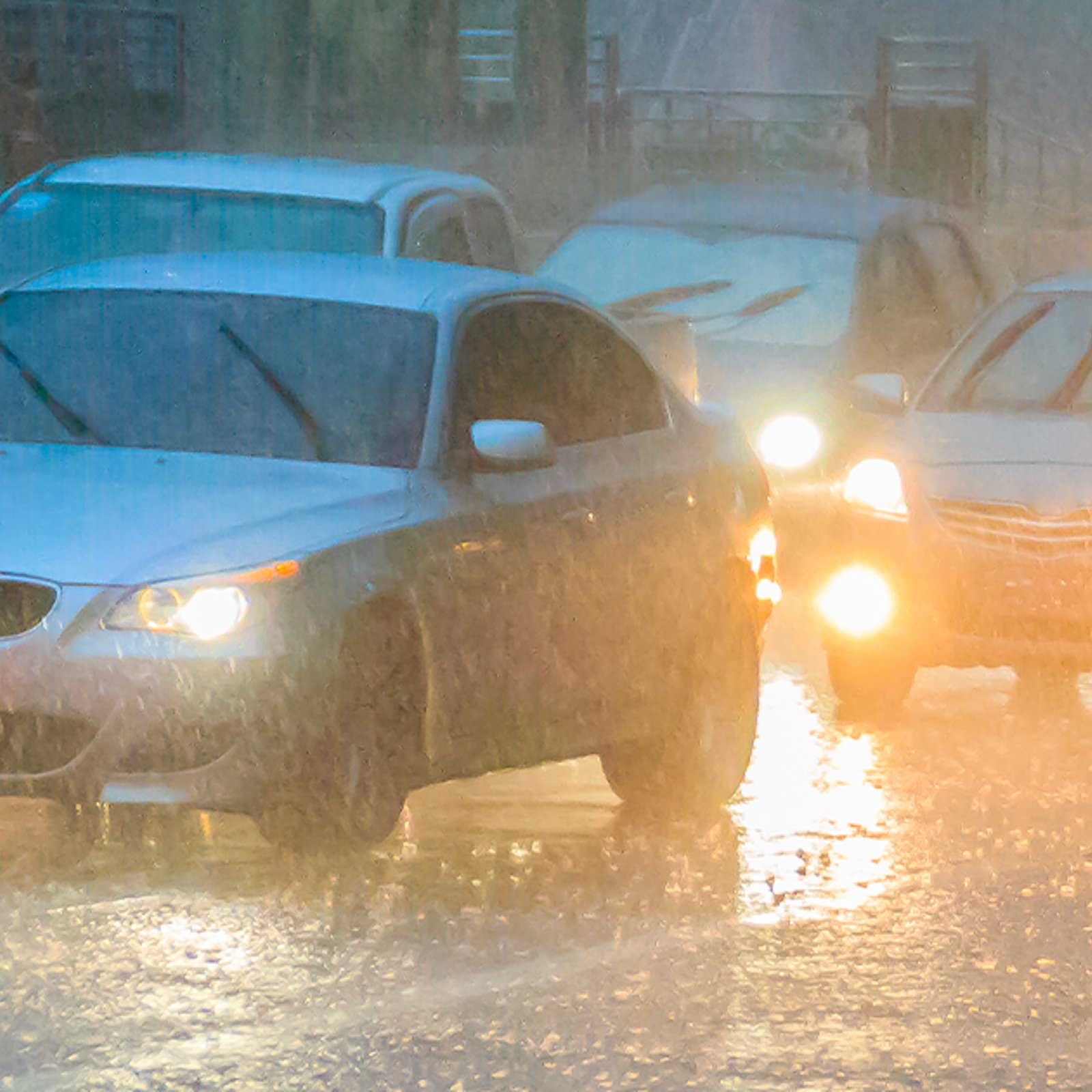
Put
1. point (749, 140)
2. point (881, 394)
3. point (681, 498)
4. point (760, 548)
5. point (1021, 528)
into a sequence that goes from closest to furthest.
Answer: point (681, 498) < point (760, 548) < point (1021, 528) < point (881, 394) < point (749, 140)

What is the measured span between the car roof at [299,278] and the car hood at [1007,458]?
2429 millimetres

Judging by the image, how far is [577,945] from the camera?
7.12 metres

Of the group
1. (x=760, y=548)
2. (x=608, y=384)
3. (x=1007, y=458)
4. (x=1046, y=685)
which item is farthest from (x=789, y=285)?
(x=608, y=384)

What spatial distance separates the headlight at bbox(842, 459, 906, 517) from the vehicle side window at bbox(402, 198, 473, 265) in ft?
7.52

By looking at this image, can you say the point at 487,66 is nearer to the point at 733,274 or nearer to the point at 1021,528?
the point at 733,274

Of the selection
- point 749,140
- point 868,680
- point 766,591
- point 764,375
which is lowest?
point 766,591

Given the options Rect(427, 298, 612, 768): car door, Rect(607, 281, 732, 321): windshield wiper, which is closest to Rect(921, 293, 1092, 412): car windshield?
Rect(607, 281, 732, 321): windshield wiper

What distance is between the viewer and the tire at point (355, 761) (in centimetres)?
730

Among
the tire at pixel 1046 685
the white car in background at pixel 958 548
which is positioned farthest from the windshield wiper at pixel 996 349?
the tire at pixel 1046 685

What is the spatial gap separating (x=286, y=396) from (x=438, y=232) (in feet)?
16.8

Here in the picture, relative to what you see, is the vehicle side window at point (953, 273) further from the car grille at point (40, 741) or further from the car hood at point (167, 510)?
the car grille at point (40, 741)

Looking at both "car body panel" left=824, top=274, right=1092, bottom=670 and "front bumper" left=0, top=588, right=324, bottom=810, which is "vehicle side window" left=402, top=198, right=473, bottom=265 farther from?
"front bumper" left=0, top=588, right=324, bottom=810

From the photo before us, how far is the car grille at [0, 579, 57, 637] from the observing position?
718 centimetres

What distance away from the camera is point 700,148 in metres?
44.9
